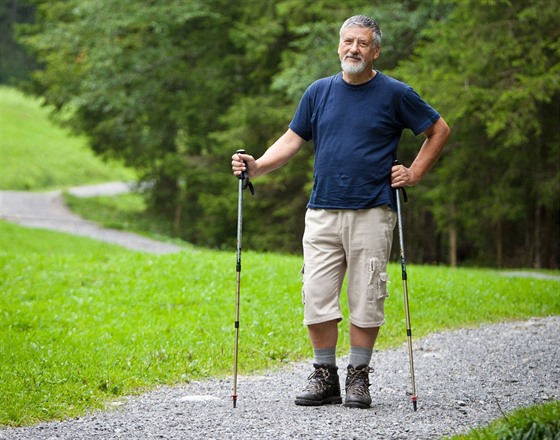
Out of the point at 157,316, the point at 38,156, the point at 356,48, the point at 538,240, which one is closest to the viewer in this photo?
the point at 356,48

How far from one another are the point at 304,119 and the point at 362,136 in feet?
1.50

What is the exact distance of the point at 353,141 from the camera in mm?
5672

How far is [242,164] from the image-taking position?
19.2 feet

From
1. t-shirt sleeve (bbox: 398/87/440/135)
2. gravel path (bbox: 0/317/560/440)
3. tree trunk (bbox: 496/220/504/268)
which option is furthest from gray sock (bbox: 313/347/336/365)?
Answer: tree trunk (bbox: 496/220/504/268)

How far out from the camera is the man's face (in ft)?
18.2

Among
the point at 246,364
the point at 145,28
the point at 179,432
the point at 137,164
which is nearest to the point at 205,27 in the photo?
the point at 145,28

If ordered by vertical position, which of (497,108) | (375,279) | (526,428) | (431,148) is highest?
(497,108)

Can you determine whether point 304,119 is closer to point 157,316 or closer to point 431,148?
point 431,148

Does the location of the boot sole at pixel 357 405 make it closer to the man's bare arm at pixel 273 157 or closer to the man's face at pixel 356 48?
the man's bare arm at pixel 273 157

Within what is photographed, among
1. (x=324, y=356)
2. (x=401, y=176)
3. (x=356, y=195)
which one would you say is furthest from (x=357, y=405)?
(x=401, y=176)

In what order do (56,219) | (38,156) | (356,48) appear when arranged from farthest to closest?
1. (38,156)
2. (56,219)
3. (356,48)

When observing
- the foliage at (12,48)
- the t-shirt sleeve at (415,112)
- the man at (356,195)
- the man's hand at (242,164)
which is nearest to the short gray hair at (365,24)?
the man at (356,195)

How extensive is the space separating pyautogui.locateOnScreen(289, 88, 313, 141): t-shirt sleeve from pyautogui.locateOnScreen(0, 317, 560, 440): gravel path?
5.77 feet

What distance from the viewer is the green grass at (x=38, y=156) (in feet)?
143
